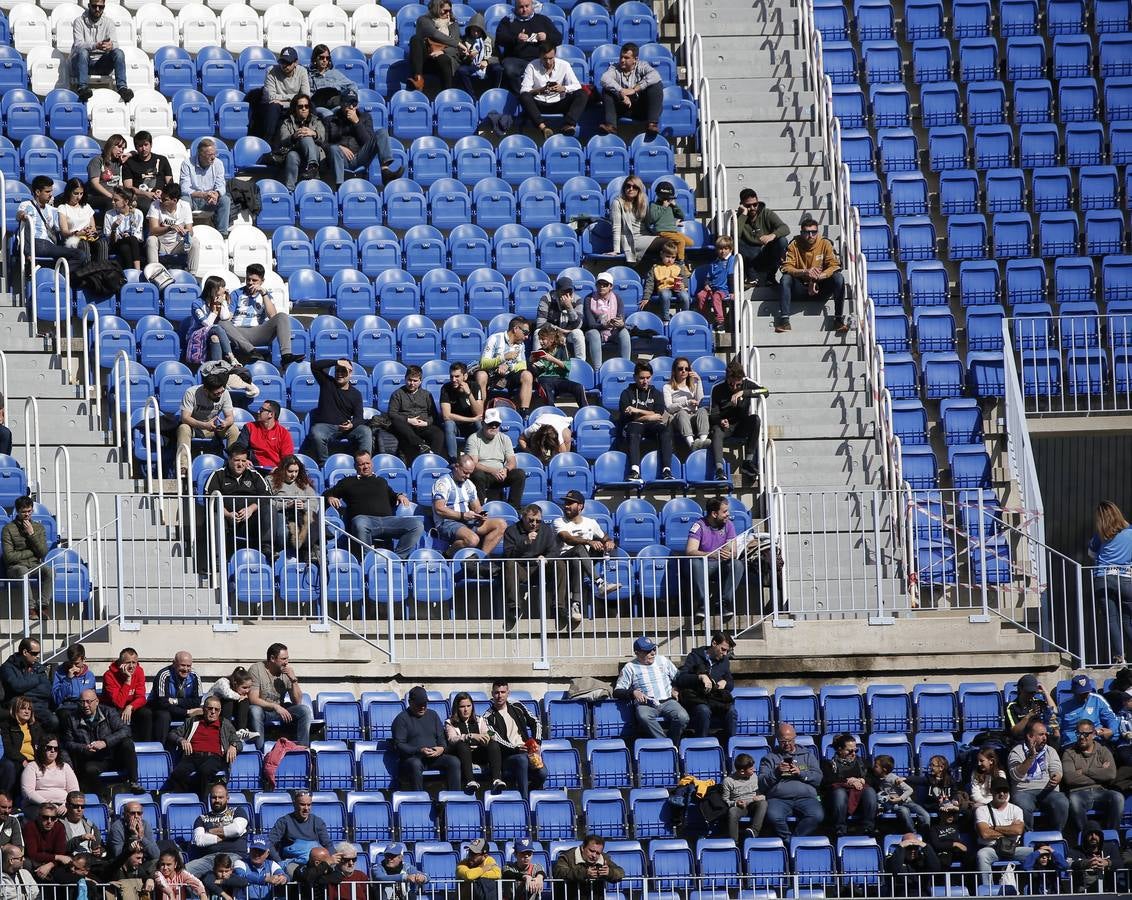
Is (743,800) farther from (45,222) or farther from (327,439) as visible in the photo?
(45,222)

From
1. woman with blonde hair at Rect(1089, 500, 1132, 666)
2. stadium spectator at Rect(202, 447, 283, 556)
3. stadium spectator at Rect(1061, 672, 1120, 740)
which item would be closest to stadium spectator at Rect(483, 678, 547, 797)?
stadium spectator at Rect(202, 447, 283, 556)

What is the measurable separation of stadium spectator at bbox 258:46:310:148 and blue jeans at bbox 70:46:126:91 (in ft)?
5.62

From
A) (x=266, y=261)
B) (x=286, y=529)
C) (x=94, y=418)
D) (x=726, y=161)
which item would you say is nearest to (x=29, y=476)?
(x=94, y=418)

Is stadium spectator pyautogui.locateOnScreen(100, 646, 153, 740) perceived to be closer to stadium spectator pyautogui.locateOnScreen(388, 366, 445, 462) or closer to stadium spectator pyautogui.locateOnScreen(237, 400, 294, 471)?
stadium spectator pyautogui.locateOnScreen(237, 400, 294, 471)

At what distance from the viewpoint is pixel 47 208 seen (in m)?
24.1

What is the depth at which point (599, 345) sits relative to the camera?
928 inches

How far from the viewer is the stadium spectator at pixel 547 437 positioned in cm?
2241

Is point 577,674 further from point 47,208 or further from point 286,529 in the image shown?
point 47,208

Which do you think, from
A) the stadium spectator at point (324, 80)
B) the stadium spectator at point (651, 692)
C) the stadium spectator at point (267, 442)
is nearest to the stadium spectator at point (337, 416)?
the stadium spectator at point (267, 442)

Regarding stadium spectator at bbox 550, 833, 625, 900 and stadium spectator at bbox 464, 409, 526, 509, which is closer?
stadium spectator at bbox 550, 833, 625, 900

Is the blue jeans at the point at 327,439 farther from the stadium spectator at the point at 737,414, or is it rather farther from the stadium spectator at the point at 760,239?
the stadium spectator at the point at 760,239

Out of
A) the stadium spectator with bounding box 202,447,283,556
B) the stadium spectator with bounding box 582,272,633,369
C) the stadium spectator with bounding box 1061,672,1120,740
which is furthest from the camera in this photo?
the stadium spectator with bounding box 582,272,633,369

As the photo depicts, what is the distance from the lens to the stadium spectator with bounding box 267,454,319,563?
20719 mm

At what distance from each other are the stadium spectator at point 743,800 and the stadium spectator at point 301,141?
31.7 feet
